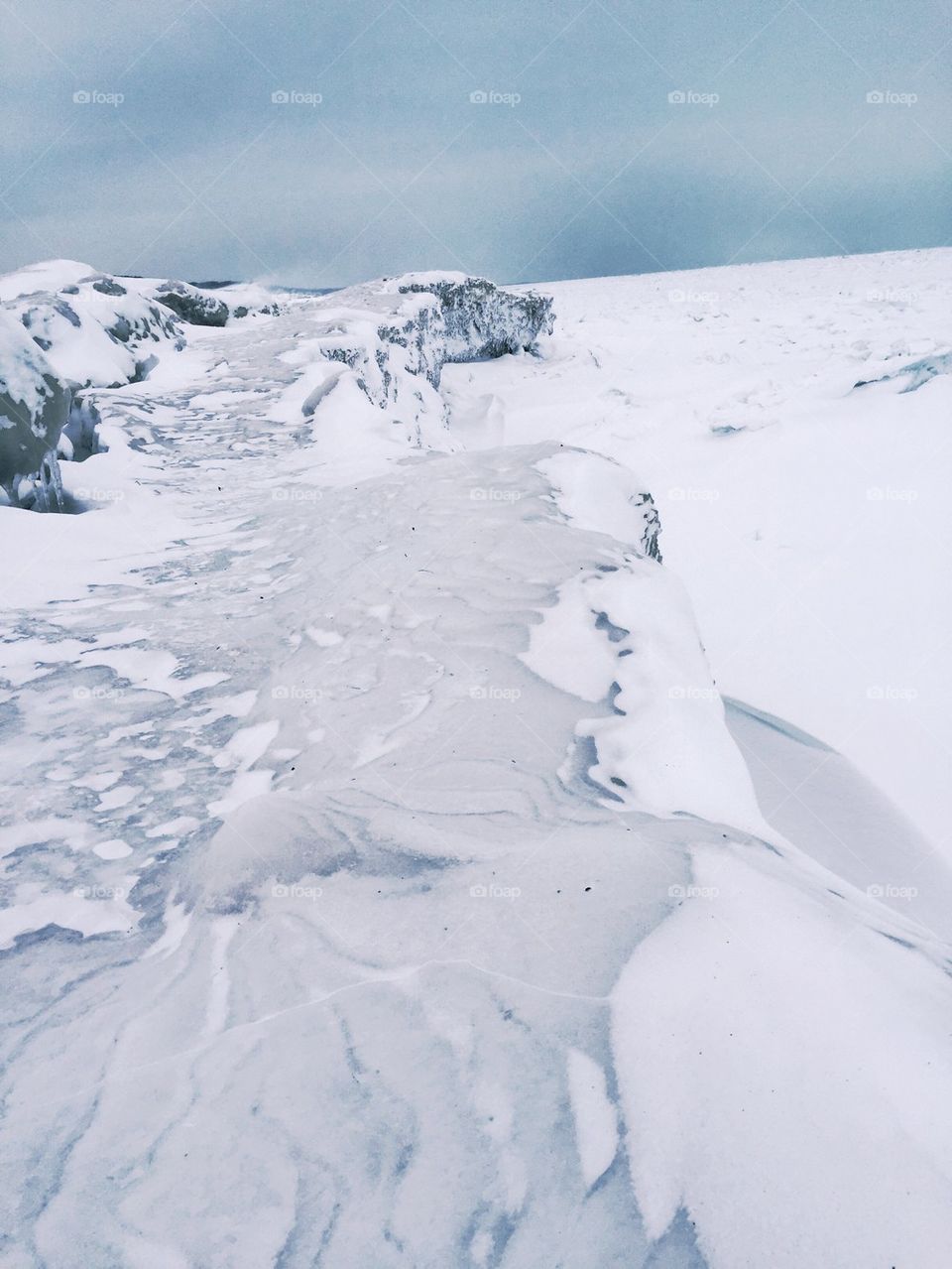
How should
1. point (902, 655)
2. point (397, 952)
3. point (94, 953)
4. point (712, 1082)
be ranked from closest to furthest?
1. point (712, 1082)
2. point (397, 952)
3. point (94, 953)
4. point (902, 655)

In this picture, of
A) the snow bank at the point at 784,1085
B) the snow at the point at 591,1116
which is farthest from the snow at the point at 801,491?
the snow at the point at 591,1116

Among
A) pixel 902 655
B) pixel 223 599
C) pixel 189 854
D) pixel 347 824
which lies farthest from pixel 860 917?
pixel 902 655

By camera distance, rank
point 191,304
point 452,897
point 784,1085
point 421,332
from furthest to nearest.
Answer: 1. point 191,304
2. point 421,332
3. point 452,897
4. point 784,1085

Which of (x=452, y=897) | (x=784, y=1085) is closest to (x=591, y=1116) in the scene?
(x=784, y=1085)

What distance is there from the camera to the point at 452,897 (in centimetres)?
139

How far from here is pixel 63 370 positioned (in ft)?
21.5

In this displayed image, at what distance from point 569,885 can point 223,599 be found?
89.2 inches

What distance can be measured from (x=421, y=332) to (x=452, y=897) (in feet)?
31.0

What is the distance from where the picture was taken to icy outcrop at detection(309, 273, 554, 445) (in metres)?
7.48

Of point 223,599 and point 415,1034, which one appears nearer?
point 415,1034

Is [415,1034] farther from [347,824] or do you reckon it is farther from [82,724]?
[82,724]

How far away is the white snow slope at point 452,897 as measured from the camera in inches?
36.3

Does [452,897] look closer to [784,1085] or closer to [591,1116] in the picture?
[591,1116]

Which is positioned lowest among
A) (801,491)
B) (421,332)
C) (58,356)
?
(801,491)
